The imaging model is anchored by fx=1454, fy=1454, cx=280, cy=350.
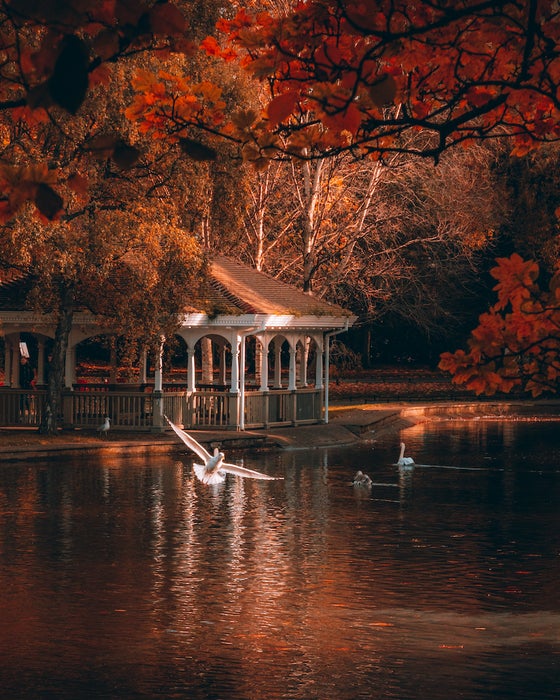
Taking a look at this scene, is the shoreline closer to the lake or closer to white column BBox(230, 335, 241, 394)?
white column BBox(230, 335, 241, 394)

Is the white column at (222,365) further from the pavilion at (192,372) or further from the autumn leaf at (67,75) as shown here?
the autumn leaf at (67,75)

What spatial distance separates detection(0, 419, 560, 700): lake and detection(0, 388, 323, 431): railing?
388 inches

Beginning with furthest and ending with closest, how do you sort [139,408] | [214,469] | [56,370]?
[139,408], [56,370], [214,469]

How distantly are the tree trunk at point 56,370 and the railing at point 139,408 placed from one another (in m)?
1.41

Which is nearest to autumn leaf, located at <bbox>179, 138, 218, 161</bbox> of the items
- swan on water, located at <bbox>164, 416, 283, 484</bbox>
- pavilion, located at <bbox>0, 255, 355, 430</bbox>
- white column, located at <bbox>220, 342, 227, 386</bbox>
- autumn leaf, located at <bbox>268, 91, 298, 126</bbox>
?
autumn leaf, located at <bbox>268, 91, 298, 126</bbox>

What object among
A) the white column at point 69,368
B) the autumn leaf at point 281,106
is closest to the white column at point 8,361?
the white column at point 69,368

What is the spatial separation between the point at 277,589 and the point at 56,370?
2126 cm

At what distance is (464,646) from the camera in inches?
426

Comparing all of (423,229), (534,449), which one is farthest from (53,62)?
(423,229)

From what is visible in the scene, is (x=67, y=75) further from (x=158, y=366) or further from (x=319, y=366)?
(x=319, y=366)

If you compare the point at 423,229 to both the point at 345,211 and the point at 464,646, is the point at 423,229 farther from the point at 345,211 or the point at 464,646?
the point at 464,646

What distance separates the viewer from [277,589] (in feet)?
44.2

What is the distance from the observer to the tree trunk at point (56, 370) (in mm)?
33656

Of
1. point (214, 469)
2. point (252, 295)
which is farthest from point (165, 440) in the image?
point (214, 469)
